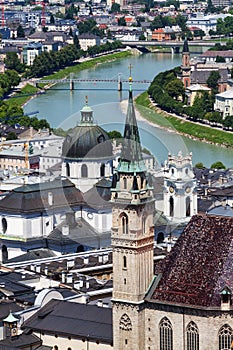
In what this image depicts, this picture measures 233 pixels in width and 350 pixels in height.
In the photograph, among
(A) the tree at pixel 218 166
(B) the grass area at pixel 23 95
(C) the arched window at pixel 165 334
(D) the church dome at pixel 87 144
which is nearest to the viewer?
(C) the arched window at pixel 165 334

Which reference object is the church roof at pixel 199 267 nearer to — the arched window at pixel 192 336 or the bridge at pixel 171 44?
the arched window at pixel 192 336

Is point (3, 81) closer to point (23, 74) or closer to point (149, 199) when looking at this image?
point (23, 74)

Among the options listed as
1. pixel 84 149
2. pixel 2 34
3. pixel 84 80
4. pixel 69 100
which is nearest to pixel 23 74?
pixel 84 80

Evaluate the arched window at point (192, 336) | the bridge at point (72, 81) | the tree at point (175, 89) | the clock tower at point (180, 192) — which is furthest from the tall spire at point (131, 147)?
the bridge at point (72, 81)

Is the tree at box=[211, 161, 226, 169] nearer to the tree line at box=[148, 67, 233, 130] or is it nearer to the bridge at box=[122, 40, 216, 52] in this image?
the tree line at box=[148, 67, 233, 130]

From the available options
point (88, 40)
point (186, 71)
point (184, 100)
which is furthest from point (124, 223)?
point (88, 40)

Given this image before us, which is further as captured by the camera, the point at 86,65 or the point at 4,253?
the point at 86,65

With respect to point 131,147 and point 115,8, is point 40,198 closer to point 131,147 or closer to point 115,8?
point 131,147
